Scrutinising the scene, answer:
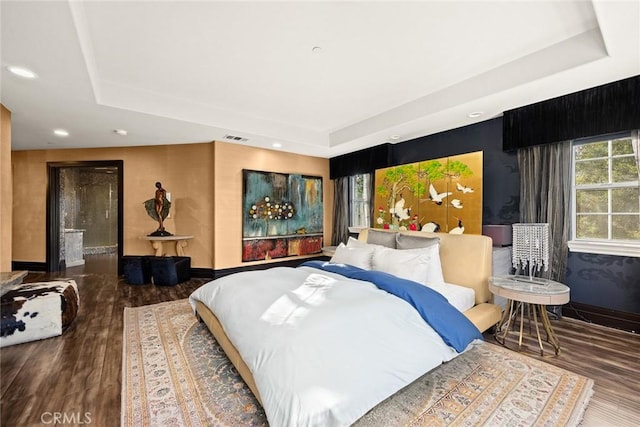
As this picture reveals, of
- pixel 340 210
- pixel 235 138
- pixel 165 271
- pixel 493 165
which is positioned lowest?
pixel 165 271

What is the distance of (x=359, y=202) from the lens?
6.19m

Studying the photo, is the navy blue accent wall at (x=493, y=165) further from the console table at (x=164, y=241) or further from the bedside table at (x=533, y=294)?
the console table at (x=164, y=241)

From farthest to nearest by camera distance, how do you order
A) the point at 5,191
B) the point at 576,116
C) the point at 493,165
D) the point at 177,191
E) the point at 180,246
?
1. the point at 177,191
2. the point at 180,246
3. the point at 493,165
4. the point at 5,191
5. the point at 576,116

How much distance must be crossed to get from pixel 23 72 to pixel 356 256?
3.80 meters

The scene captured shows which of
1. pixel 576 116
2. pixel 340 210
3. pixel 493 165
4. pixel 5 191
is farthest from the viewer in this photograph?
pixel 340 210

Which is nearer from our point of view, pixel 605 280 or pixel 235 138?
pixel 605 280

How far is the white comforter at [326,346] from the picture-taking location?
1.41 m

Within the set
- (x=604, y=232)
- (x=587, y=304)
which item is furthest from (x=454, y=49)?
(x=587, y=304)

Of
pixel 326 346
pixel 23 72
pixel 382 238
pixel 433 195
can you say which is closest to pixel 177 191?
pixel 23 72

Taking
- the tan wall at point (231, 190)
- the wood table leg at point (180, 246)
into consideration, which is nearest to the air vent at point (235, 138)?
the tan wall at point (231, 190)

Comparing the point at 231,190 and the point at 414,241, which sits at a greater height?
the point at 231,190

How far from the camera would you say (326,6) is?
2.14 metres

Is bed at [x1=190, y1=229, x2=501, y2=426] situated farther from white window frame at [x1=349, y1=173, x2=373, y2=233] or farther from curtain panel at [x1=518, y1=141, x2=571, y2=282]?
white window frame at [x1=349, y1=173, x2=373, y2=233]

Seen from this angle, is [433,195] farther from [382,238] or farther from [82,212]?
[82,212]
